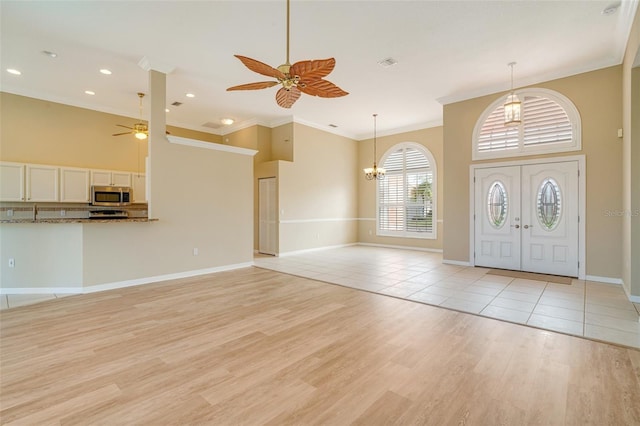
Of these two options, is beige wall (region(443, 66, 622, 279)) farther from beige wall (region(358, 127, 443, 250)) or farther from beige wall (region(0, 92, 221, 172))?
beige wall (region(0, 92, 221, 172))

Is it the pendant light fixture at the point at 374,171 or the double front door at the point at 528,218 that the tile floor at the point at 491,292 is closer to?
the double front door at the point at 528,218

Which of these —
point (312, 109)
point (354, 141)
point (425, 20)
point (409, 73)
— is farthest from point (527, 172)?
point (354, 141)

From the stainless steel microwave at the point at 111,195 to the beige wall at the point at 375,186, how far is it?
685 centimetres

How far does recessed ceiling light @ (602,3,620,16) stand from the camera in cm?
356

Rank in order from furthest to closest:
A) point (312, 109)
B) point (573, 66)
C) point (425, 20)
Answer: point (312, 109)
point (573, 66)
point (425, 20)

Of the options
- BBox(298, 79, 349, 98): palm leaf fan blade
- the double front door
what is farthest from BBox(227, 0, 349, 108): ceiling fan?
the double front door

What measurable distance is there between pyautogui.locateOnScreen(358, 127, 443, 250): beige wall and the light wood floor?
209 inches

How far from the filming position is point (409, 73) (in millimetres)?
5418

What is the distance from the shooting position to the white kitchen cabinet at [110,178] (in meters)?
6.62

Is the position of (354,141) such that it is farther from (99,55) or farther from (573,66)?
(99,55)

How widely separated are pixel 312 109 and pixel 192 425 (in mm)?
6958

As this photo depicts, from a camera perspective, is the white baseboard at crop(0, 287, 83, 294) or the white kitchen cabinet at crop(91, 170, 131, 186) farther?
the white kitchen cabinet at crop(91, 170, 131, 186)

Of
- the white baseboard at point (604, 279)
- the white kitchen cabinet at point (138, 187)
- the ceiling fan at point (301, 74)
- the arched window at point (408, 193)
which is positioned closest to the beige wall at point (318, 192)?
the arched window at point (408, 193)

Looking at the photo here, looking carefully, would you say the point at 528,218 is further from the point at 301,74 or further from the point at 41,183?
the point at 41,183
